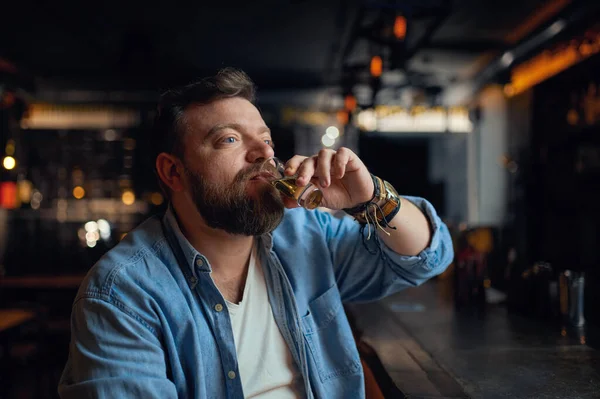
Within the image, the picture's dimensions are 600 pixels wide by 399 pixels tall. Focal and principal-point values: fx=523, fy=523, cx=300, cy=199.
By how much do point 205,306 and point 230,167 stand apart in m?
0.40

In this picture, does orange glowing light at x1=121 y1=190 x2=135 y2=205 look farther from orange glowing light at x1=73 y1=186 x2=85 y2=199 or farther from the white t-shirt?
the white t-shirt

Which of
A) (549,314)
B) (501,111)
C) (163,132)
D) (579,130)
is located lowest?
(549,314)

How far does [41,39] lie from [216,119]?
5968 millimetres

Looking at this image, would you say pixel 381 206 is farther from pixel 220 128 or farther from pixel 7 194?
pixel 7 194

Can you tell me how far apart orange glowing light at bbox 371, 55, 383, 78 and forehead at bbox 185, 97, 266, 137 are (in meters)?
2.37

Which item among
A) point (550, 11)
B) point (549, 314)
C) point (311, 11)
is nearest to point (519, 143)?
point (550, 11)

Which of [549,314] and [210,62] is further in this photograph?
[210,62]

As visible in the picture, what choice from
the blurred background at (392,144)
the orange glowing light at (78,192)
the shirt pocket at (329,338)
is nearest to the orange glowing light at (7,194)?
the blurred background at (392,144)

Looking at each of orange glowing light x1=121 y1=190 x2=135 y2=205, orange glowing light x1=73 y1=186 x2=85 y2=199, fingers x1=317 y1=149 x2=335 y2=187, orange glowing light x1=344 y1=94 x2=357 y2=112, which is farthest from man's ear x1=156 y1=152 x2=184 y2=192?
orange glowing light x1=73 y1=186 x2=85 y2=199

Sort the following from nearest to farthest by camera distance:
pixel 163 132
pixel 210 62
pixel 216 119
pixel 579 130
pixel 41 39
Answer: pixel 216 119 → pixel 163 132 → pixel 579 130 → pixel 41 39 → pixel 210 62

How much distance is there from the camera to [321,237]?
67.4 inches

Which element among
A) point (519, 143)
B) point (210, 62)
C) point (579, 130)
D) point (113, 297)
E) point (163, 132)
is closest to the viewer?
point (113, 297)

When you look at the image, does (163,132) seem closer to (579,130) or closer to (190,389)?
(190,389)

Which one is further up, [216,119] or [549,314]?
[216,119]
